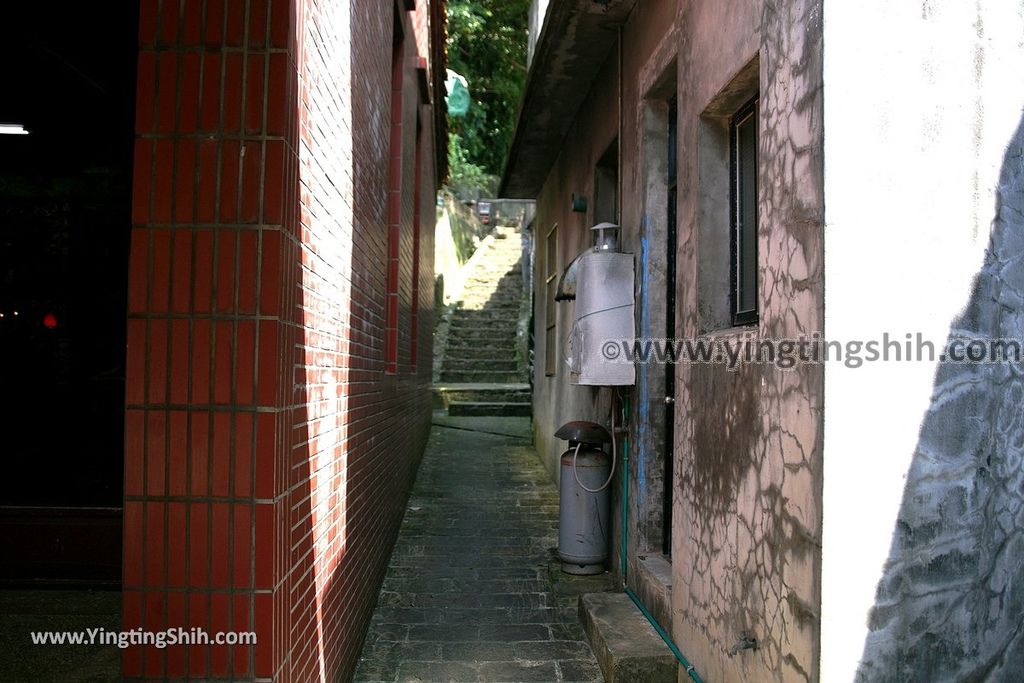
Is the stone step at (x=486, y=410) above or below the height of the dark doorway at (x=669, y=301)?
below

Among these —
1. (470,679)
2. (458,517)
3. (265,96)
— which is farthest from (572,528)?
(265,96)

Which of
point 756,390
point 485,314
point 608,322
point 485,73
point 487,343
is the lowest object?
point 756,390

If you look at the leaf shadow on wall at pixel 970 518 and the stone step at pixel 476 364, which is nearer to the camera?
the leaf shadow on wall at pixel 970 518

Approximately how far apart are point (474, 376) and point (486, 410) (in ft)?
8.91

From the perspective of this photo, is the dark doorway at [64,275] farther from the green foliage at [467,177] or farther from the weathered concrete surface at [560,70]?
the green foliage at [467,177]

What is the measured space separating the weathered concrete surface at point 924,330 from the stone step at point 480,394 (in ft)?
39.4

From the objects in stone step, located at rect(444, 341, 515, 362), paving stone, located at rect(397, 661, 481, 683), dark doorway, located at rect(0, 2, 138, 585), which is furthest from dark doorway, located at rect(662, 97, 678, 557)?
stone step, located at rect(444, 341, 515, 362)

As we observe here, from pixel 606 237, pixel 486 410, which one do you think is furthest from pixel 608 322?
pixel 486 410

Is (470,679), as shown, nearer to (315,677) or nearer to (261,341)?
(315,677)

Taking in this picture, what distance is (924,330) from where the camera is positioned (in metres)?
2.52

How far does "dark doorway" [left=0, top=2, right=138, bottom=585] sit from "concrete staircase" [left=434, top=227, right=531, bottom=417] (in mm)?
8819

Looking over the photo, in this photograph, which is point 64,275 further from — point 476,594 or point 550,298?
point 550,298

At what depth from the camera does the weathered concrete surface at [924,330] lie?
2.43 meters

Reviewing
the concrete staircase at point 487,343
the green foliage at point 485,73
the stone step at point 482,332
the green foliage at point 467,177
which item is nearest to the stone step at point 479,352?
the concrete staircase at point 487,343
